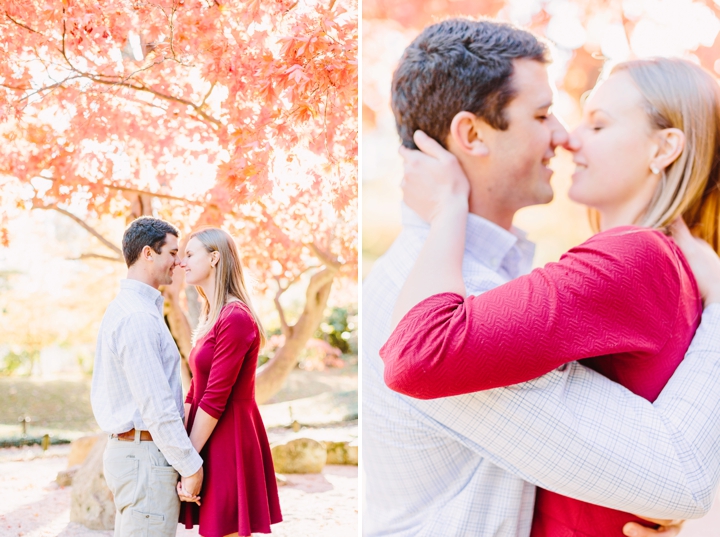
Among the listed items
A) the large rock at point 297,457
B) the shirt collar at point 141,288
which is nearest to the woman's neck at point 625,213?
the shirt collar at point 141,288

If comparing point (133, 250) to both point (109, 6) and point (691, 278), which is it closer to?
point (109, 6)

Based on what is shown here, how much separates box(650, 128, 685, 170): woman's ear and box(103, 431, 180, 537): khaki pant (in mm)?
1575

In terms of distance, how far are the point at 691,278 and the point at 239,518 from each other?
1485 mm

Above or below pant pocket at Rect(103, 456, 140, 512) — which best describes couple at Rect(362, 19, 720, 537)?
above

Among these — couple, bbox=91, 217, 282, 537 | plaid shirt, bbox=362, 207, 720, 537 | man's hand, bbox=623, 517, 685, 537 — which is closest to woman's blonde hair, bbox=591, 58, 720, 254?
plaid shirt, bbox=362, 207, 720, 537

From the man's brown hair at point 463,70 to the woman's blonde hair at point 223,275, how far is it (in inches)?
40.2

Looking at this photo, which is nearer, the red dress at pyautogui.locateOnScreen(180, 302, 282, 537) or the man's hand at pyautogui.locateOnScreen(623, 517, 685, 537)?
the man's hand at pyautogui.locateOnScreen(623, 517, 685, 537)

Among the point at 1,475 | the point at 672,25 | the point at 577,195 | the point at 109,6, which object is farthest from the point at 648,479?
the point at 1,475

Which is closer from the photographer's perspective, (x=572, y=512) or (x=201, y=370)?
(x=572, y=512)

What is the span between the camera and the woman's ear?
1.38m

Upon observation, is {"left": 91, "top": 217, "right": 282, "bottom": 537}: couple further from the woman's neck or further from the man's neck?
the woman's neck

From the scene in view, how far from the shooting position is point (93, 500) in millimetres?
3135

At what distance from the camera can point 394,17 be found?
76.9 inches

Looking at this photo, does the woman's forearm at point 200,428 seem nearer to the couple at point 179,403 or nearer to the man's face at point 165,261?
the couple at point 179,403
